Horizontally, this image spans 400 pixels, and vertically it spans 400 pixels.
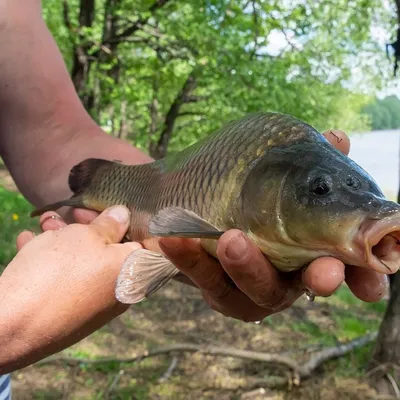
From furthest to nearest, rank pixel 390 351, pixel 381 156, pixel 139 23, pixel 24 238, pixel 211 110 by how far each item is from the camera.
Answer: pixel 381 156, pixel 211 110, pixel 139 23, pixel 390 351, pixel 24 238

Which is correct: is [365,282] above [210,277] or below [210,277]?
above

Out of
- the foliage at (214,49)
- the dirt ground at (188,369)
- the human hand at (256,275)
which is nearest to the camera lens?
the human hand at (256,275)

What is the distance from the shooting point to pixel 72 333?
4.67ft

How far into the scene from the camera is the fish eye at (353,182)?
1074mm

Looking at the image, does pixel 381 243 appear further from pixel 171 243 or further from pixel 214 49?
pixel 214 49

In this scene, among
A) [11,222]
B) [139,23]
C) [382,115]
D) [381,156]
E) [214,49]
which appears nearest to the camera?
[11,222]

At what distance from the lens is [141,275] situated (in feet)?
4.49

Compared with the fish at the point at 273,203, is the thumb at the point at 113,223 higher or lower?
lower

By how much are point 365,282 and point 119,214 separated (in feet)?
2.66

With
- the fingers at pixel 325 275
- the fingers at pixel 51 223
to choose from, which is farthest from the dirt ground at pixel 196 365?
the fingers at pixel 325 275

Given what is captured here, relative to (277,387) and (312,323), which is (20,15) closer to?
(277,387)

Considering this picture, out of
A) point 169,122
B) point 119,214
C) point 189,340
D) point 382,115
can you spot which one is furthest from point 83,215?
point 382,115

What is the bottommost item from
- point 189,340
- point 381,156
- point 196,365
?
point 381,156

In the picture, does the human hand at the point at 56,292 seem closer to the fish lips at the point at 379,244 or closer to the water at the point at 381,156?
the fish lips at the point at 379,244
